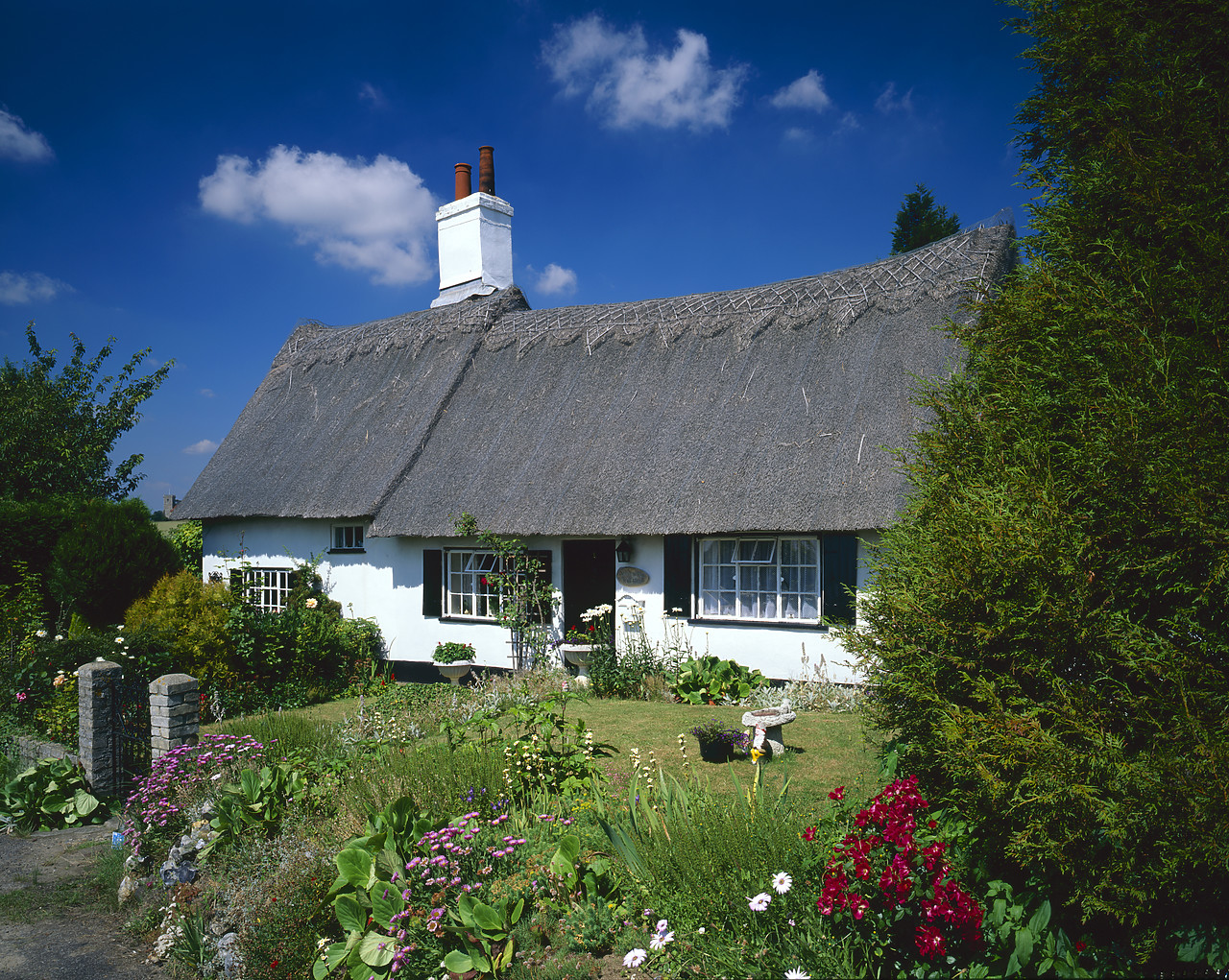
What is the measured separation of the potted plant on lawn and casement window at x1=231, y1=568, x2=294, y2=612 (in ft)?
12.3

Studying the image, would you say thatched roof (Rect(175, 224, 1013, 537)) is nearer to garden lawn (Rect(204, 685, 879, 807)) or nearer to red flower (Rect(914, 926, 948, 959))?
garden lawn (Rect(204, 685, 879, 807))

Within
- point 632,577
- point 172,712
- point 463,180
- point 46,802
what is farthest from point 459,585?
point 463,180

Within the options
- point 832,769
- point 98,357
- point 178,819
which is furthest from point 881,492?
point 98,357

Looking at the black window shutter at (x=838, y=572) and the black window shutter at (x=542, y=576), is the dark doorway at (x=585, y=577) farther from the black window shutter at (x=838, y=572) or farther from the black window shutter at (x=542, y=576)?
the black window shutter at (x=838, y=572)

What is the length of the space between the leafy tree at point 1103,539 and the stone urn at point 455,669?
826 centimetres

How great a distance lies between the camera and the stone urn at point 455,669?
426 inches

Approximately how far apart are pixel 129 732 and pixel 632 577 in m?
5.67

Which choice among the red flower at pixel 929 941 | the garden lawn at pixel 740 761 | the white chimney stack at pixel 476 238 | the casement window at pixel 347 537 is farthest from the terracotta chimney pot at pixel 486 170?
the red flower at pixel 929 941

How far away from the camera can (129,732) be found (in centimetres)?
670

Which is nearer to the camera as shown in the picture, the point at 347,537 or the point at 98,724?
the point at 98,724

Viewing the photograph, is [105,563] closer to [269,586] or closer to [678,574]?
[269,586]

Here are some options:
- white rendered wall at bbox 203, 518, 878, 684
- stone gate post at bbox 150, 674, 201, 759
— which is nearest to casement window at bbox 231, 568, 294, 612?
white rendered wall at bbox 203, 518, 878, 684

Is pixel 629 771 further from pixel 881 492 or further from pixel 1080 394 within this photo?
pixel 881 492

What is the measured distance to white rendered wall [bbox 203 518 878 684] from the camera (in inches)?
352
